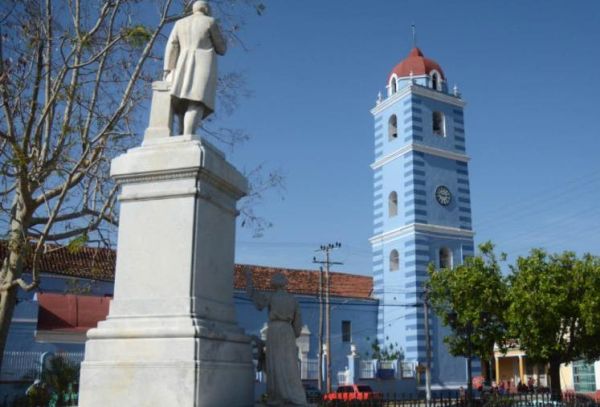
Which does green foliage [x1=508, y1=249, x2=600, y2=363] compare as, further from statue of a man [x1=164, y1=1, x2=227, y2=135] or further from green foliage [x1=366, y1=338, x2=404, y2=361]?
statue of a man [x1=164, y1=1, x2=227, y2=135]

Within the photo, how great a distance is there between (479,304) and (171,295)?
1701cm

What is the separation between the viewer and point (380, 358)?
1177 inches

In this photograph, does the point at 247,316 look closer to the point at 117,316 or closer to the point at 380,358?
the point at 380,358

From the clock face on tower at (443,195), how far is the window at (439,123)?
2828 mm

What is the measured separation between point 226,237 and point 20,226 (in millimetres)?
5858

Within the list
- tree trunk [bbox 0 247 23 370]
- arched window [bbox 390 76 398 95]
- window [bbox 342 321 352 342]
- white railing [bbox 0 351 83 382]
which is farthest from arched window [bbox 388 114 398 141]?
tree trunk [bbox 0 247 23 370]

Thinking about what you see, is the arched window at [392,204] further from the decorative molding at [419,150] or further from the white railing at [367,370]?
the white railing at [367,370]

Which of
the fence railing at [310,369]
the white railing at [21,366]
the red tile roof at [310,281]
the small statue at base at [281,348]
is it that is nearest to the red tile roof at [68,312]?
the white railing at [21,366]

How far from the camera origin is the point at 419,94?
1230 inches

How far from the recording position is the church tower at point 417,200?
2953cm

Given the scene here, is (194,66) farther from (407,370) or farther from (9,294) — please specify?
(407,370)

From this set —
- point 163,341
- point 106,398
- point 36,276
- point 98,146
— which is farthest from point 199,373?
point 98,146

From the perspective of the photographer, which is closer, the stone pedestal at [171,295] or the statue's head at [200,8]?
the stone pedestal at [171,295]

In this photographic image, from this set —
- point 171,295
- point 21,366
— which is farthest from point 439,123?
point 171,295
